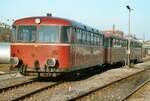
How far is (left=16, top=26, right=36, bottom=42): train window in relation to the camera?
1786 cm

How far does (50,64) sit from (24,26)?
Result: 229cm

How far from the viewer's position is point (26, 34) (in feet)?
59.1

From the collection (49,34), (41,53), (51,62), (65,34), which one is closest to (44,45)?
(41,53)

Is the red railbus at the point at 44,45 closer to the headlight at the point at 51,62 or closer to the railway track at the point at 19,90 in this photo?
the headlight at the point at 51,62

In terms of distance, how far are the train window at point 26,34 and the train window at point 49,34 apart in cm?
31

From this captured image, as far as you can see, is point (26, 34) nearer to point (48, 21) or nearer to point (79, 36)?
point (48, 21)

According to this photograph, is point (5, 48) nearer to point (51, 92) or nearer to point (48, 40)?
point (48, 40)

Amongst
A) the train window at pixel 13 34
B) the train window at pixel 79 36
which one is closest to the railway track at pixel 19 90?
the train window at pixel 13 34

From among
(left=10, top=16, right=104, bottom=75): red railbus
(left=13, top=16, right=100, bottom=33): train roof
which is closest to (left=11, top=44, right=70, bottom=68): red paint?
(left=10, top=16, right=104, bottom=75): red railbus

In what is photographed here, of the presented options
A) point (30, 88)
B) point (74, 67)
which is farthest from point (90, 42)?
point (30, 88)

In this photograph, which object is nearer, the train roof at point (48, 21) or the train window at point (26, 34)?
the train roof at point (48, 21)

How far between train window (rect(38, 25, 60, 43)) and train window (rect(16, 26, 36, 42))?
1.01 feet

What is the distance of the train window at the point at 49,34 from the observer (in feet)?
57.2

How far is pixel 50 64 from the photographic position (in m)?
17.0
